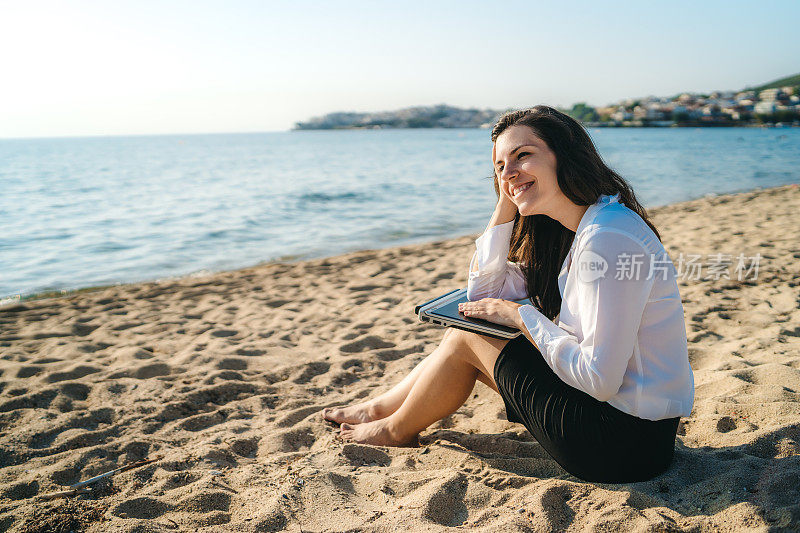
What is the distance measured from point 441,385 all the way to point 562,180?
1.08 metres

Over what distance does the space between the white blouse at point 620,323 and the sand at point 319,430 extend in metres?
0.44

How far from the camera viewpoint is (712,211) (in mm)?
9734

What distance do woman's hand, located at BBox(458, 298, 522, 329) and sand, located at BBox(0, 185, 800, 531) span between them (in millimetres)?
677

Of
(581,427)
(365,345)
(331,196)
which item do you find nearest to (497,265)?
(581,427)

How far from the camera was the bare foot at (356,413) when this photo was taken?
295 centimetres

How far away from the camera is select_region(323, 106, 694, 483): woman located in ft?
5.96

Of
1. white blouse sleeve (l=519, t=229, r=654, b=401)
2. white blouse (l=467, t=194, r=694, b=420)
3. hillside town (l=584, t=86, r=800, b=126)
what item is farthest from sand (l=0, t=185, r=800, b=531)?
hillside town (l=584, t=86, r=800, b=126)

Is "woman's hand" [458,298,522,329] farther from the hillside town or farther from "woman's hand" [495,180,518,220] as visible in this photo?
the hillside town

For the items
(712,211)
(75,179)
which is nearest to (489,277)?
(712,211)

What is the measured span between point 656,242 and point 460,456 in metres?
1.38

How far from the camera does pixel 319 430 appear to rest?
3.00m

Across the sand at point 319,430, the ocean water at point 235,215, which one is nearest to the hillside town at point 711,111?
the ocean water at point 235,215

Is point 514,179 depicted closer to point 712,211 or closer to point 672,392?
point 672,392

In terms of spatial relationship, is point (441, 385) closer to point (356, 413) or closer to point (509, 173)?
point (356, 413)
